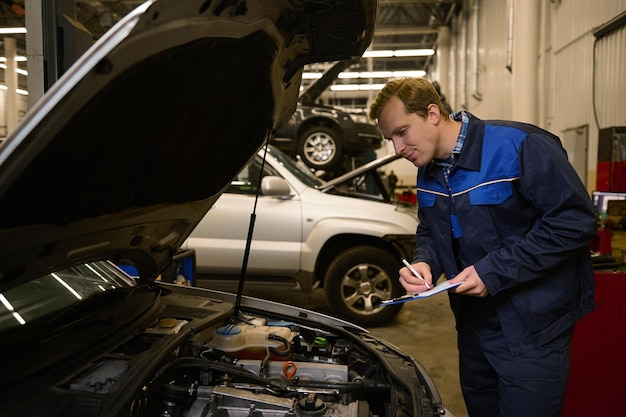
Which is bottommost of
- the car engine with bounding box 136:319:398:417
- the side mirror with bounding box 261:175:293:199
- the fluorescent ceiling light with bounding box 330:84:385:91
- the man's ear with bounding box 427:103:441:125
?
the car engine with bounding box 136:319:398:417

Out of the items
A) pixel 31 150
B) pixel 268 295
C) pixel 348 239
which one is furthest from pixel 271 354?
pixel 268 295

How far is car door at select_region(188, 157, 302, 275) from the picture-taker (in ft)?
16.6

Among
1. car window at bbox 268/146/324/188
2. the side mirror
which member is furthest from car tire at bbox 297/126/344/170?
the side mirror

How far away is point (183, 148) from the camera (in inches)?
71.3

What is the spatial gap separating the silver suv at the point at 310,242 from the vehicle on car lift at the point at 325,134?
3240 mm

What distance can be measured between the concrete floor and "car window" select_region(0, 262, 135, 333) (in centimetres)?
238

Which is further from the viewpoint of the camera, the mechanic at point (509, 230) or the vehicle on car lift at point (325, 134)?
the vehicle on car lift at point (325, 134)

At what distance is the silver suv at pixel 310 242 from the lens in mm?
5078

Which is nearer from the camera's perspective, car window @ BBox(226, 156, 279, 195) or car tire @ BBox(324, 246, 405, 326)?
car tire @ BBox(324, 246, 405, 326)

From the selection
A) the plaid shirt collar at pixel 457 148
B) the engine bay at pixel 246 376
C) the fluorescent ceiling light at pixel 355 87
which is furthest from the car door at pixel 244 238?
the fluorescent ceiling light at pixel 355 87

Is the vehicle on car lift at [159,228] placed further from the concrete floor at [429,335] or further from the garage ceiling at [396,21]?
the garage ceiling at [396,21]

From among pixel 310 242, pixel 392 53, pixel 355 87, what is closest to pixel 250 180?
pixel 310 242

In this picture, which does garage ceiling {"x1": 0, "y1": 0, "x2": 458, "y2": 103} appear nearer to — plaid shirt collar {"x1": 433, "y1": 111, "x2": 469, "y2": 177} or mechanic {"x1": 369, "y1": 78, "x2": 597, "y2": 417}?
plaid shirt collar {"x1": 433, "y1": 111, "x2": 469, "y2": 177}

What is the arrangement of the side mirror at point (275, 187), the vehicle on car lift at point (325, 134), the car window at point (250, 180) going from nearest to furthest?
the side mirror at point (275, 187) → the car window at point (250, 180) → the vehicle on car lift at point (325, 134)
